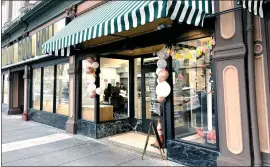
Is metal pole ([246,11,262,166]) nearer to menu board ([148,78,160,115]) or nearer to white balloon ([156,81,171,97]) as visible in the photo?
white balloon ([156,81,171,97])

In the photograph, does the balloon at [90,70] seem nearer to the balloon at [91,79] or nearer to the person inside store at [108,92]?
the balloon at [91,79]

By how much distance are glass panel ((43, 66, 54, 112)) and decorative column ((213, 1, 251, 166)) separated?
7.90 meters

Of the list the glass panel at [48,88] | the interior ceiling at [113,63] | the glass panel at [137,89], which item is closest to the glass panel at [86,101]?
the interior ceiling at [113,63]

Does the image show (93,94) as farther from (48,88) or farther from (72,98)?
(48,88)

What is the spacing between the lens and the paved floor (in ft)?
16.9

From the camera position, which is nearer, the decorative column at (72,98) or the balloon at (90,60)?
the balloon at (90,60)

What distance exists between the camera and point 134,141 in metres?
6.93

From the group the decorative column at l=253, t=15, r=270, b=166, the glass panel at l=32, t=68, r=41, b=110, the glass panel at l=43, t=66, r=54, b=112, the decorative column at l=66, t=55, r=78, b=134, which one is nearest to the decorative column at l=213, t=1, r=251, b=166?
the decorative column at l=253, t=15, r=270, b=166

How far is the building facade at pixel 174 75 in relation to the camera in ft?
13.2

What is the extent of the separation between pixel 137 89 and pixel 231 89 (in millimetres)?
4571

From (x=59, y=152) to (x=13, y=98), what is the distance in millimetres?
10435

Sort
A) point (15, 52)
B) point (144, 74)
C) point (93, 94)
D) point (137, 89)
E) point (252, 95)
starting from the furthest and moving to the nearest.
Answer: point (15, 52), point (137, 89), point (144, 74), point (93, 94), point (252, 95)

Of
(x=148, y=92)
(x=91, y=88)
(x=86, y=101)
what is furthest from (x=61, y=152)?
(x=148, y=92)

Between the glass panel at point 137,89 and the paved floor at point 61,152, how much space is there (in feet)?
6.76
